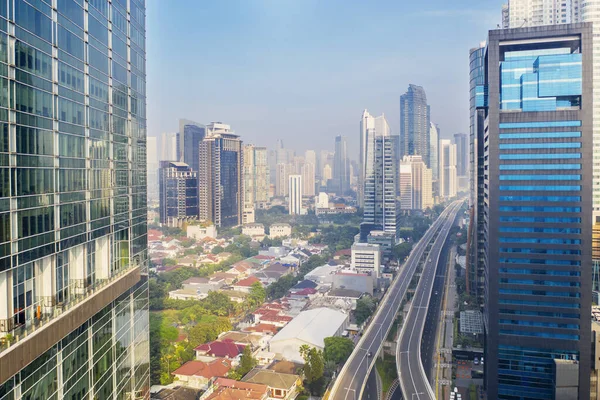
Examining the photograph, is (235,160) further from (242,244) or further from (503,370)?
(503,370)

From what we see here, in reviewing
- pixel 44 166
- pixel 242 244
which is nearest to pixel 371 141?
pixel 242 244

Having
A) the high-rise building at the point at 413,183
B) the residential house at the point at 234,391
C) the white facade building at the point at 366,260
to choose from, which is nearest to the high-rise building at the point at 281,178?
the high-rise building at the point at 413,183

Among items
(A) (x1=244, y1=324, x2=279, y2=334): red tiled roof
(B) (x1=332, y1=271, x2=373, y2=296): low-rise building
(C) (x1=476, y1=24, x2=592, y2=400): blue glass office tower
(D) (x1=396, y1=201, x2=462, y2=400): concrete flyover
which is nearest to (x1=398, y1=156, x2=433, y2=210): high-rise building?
(D) (x1=396, y1=201, x2=462, y2=400): concrete flyover

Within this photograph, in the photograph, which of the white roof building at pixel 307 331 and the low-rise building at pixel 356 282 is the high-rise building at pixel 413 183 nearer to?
the low-rise building at pixel 356 282

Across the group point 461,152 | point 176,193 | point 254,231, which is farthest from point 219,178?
point 461,152

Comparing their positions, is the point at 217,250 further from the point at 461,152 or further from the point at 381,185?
the point at 461,152
